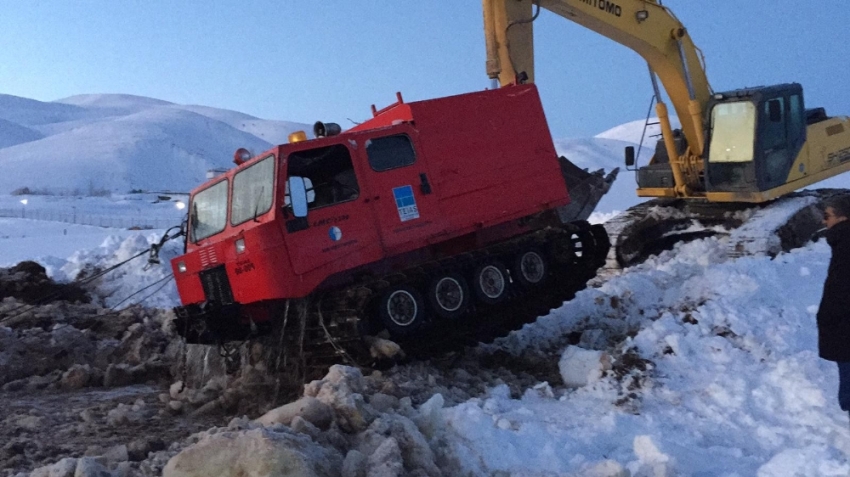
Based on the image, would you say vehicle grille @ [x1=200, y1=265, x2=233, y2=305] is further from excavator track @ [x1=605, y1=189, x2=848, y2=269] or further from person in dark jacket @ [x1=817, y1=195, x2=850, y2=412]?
excavator track @ [x1=605, y1=189, x2=848, y2=269]

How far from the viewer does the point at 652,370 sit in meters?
6.40

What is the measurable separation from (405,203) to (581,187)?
339 centimetres

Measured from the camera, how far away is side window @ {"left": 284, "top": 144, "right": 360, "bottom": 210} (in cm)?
694

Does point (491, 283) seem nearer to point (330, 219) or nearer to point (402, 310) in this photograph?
point (402, 310)

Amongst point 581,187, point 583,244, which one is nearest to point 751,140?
point 581,187

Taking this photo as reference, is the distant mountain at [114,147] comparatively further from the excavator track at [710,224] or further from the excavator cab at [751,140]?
the excavator cab at [751,140]

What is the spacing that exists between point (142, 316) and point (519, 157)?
628 cm

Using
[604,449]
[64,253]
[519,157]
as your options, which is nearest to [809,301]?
[519,157]

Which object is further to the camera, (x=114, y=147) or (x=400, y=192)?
(x=114, y=147)

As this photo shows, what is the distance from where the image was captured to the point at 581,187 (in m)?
9.78

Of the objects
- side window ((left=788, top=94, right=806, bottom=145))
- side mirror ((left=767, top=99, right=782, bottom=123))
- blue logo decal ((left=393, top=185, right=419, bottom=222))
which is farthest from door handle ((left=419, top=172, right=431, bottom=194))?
side window ((left=788, top=94, right=806, bottom=145))

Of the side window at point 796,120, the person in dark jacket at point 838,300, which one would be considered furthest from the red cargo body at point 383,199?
the side window at point 796,120

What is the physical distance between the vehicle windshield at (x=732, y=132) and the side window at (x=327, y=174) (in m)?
7.19

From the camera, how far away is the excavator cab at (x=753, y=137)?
11.4 metres
